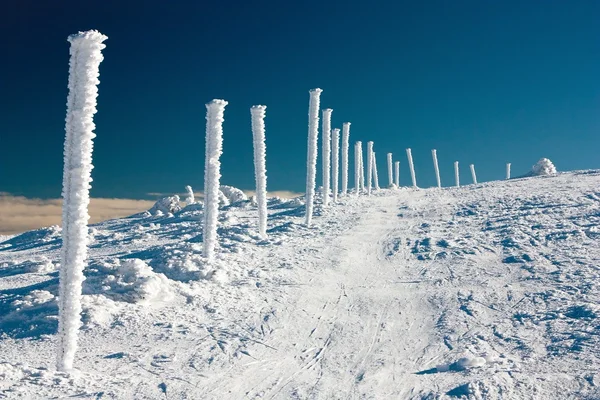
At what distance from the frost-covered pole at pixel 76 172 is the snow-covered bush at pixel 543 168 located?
149 ft

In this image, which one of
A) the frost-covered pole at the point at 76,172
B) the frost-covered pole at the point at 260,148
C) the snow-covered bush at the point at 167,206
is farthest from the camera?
the snow-covered bush at the point at 167,206

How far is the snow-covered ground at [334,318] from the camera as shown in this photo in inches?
416

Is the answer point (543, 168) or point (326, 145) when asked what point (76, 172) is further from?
point (543, 168)

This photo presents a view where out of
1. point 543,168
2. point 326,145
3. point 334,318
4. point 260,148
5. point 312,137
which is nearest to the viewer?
point 334,318

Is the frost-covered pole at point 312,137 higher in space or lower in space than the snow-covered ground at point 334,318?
higher

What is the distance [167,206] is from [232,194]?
6.62 meters

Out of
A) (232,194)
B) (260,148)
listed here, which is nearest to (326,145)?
(260,148)

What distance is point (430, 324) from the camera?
14.0m

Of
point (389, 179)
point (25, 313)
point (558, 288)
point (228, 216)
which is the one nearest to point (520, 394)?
point (558, 288)

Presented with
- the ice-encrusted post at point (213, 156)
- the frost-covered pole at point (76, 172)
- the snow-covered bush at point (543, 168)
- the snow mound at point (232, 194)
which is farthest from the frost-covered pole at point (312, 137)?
the snow-covered bush at point (543, 168)

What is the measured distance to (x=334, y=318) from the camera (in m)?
14.8

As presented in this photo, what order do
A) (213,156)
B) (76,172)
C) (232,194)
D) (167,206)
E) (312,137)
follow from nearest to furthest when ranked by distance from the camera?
(76,172)
(213,156)
(312,137)
(167,206)
(232,194)

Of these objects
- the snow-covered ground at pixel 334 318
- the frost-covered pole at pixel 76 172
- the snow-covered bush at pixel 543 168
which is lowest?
the snow-covered ground at pixel 334 318

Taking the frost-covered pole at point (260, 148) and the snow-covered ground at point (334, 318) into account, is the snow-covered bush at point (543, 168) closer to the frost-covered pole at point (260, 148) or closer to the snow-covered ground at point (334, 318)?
the snow-covered ground at point (334, 318)
